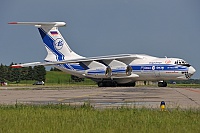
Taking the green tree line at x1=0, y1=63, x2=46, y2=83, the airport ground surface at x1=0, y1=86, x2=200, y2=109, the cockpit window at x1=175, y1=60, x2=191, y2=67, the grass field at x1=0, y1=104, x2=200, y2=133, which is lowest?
the grass field at x1=0, y1=104, x2=200, y2=133

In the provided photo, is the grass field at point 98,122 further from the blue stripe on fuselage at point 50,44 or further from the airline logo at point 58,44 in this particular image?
the airline logo at point 58,44

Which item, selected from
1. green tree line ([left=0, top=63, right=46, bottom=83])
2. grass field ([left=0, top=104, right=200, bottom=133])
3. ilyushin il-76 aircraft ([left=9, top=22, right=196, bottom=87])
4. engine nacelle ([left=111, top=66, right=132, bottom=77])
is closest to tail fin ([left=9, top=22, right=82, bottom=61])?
ilyushin il-76 aircraft ([left=9, top=22, right=196, bottom=87])

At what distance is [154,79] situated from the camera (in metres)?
47.9

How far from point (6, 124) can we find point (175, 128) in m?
3.80

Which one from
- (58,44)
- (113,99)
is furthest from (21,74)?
(113,99)

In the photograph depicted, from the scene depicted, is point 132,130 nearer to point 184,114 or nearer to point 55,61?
point 184,114

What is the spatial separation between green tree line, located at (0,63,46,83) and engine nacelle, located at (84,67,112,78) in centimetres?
7265

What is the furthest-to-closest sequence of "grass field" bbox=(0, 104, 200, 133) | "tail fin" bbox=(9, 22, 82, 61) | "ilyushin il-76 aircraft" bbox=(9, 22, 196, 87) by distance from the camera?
"tail fin" bbox=(9, 22, 82, 61) → "ilyushin il-76 aircraft" bbox=(9, 22, 196, 87) → "grass field" bbox=(0, 104, 200, 133)

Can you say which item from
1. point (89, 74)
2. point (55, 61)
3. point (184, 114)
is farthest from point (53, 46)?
point (184, 114)

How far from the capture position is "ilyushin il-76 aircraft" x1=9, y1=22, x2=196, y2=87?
46.0m

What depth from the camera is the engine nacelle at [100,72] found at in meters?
47.8

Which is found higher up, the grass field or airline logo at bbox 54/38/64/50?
airline logo at bbox 54/38/64/50

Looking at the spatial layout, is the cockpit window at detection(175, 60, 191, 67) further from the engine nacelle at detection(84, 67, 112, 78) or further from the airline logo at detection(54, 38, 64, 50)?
the airline logo at detection(54, 38, 64, 50)

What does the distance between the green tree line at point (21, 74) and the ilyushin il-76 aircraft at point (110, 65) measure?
6915 centimetres
